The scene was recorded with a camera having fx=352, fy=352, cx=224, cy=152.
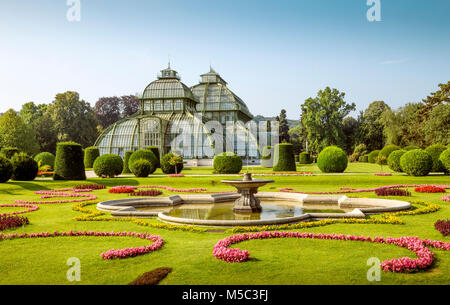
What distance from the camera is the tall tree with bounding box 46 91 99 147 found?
58.3 metres

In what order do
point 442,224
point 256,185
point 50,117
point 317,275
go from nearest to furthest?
point 317,275
point 442,224
point 256,185
point 50,117

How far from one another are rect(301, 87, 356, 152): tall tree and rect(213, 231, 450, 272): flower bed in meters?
50.6

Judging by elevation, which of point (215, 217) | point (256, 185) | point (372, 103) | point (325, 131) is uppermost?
point (372, 103)

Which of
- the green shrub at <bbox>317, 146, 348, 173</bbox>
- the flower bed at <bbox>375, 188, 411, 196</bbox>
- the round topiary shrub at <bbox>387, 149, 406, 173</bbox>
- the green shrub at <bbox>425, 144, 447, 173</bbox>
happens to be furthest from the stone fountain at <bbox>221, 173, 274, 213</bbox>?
the green shrub at <bbox>425, 144, 447, 173</bbox>

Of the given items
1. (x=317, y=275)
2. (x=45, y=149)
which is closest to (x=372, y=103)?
(x=45, y=149)

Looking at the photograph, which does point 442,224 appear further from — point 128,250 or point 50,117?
point 50,117

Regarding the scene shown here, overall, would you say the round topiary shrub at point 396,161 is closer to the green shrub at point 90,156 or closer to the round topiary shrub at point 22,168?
the round topiary shrub at point 22,168

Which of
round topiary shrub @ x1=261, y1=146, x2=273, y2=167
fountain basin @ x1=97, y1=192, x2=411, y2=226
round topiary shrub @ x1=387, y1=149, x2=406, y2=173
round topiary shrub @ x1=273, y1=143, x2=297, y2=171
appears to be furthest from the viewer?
round topiary shrub @ x1=261, y1=146, x2=273, y2=167

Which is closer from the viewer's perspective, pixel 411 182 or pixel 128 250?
pixel 128 250

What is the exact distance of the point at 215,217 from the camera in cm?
1164

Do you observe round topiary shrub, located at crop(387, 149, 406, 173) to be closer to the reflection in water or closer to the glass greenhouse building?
the reflection in water

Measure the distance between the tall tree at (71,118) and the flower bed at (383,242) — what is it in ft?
182
